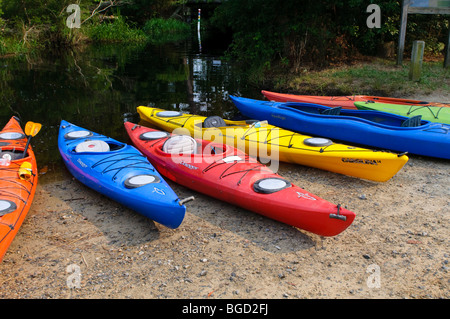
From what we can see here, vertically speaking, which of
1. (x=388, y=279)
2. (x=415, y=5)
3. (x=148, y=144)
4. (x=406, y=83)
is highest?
(x=415, y=5)

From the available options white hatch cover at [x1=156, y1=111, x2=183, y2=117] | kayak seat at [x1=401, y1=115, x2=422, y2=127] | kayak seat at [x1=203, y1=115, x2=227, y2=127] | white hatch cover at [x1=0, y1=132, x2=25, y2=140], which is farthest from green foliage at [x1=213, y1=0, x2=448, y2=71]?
white hatch cover at [x1=0, y1=132, x2=25, y2=140]

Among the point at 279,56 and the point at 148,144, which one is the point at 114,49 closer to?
the point at 279,56

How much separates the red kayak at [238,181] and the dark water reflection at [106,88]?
1.48 m

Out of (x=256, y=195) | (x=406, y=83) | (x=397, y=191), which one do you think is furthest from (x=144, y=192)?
(x=406, y=83)

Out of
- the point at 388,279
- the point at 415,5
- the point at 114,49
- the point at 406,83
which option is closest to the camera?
the point at 388,279

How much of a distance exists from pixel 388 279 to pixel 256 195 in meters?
1.29

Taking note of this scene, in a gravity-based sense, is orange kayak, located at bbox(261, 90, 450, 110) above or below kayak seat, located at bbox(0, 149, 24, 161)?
above

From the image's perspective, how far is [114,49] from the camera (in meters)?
15.7

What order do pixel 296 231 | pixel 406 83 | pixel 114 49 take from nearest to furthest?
1. pixel 296 231
2. pixel 406 83
3. pixel 114 49

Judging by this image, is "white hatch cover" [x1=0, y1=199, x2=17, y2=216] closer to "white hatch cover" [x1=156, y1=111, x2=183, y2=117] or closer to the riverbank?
"white hatch cover" [x1=156, y1=111, x2=183, y2=117]

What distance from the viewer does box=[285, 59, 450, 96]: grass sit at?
7.73m

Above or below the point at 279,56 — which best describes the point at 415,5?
above

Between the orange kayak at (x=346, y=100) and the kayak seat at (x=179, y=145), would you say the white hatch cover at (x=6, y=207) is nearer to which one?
the kayak seat at (x=179, y=145)

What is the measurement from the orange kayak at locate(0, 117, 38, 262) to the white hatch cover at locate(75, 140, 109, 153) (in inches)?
21.0
